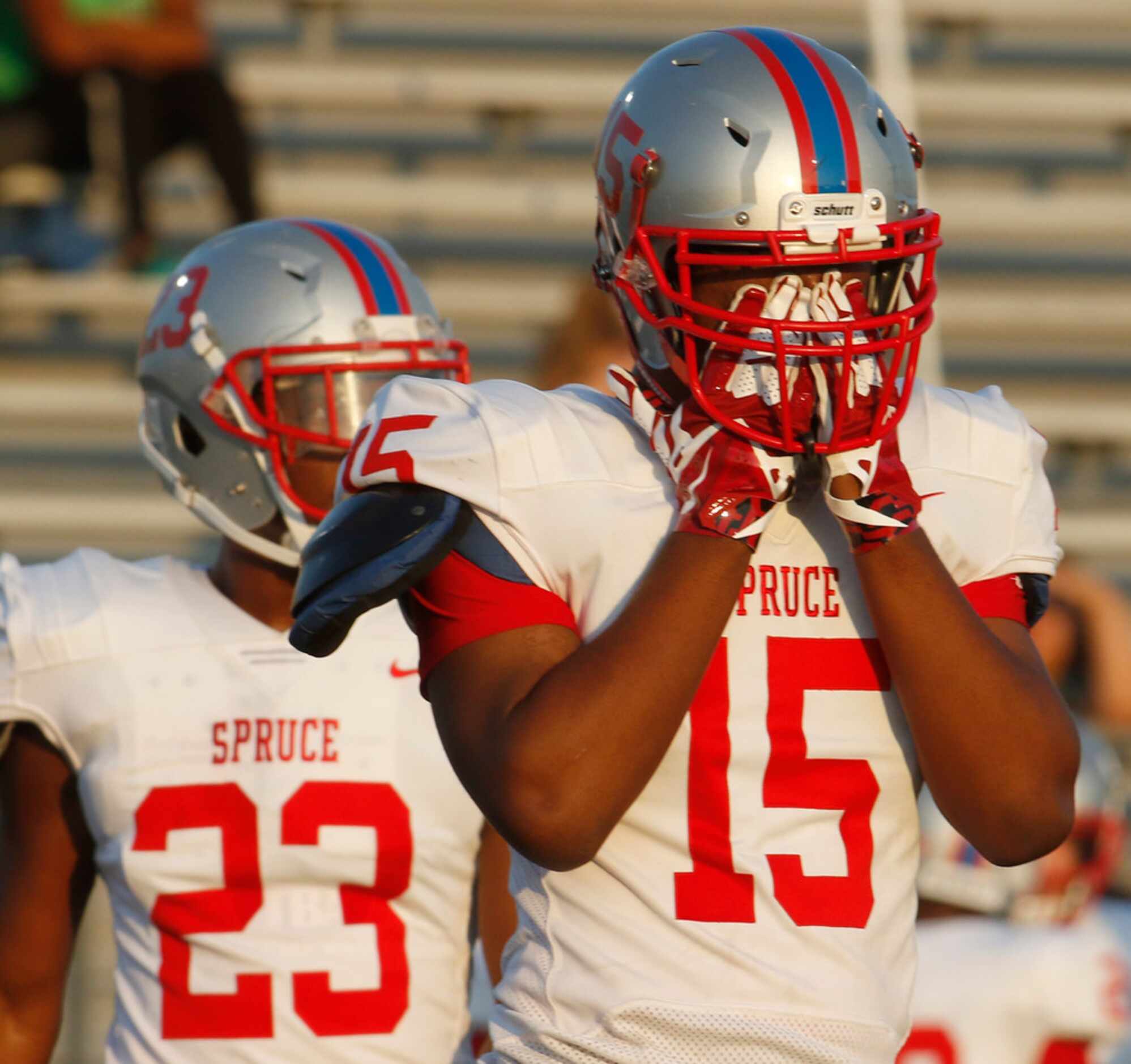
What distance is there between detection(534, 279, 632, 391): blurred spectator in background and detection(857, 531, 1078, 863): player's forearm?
7.45 ft

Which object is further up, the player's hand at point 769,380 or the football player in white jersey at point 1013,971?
the player's hand at point 769,380

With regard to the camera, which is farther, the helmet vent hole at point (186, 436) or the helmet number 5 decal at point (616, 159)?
the helmet vent hole at point (186, 436)

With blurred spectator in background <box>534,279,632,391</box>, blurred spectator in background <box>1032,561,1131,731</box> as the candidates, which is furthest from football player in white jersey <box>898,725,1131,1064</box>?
blurred spectator in background <box>534,279,632,391</box>

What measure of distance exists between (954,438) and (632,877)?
0.44 m

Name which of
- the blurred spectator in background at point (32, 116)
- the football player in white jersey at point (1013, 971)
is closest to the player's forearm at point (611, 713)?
the football player in white jersey at point (1013, 971)

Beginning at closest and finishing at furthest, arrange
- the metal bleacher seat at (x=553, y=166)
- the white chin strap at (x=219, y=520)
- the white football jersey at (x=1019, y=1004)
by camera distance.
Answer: the white chin strap at (x=219, y=520), the white football jersey at (x=1019, y=1004), the metal bleacher seat at (x=553, y=166)

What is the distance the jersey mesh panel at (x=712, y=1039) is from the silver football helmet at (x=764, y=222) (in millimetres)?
434

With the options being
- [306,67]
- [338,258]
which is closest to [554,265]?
[306,67]

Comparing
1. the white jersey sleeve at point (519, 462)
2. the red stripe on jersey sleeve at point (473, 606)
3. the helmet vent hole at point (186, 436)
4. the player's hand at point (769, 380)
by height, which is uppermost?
the player's hand at point (769, 380)

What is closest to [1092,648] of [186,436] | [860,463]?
[186,436]

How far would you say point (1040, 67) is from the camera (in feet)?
20.4

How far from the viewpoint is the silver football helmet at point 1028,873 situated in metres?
3.42

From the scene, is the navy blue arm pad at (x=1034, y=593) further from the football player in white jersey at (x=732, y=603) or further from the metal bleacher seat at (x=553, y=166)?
the metal bleacher seat at (x=553, y=166)

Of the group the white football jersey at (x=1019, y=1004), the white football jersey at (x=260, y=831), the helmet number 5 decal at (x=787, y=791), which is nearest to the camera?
the helmet number 5 decal at (x=787, y=791)
